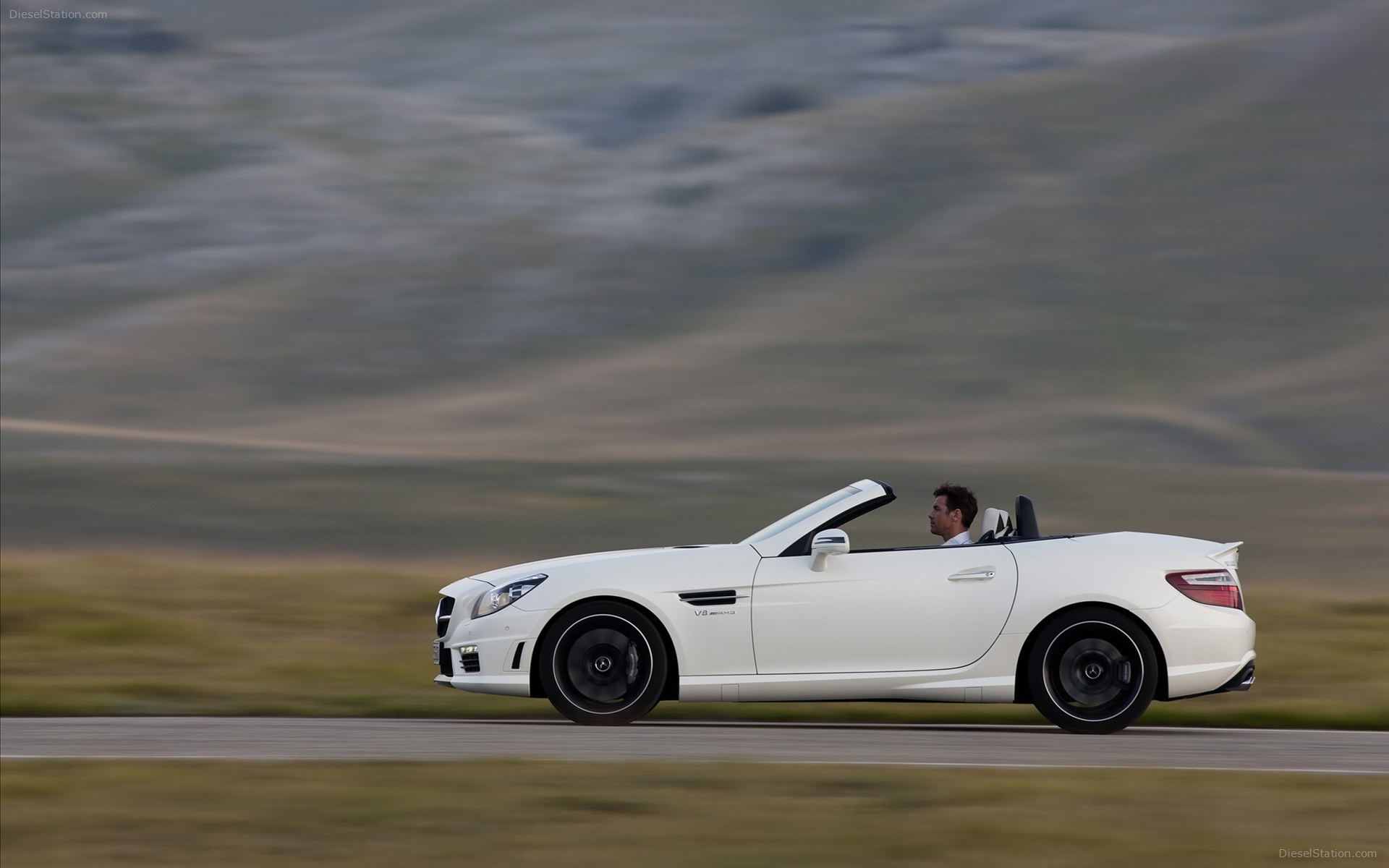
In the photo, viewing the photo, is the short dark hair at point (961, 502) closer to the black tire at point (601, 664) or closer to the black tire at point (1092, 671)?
the black tire at point (1092, 671)

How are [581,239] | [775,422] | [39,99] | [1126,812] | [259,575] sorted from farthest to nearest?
[39,99] < [581,239] < [775,422] < [259,575] < [1126,812]

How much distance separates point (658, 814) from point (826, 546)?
2538mm

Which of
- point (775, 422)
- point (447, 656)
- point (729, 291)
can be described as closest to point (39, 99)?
point (729, 291)

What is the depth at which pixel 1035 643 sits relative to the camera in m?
8.66

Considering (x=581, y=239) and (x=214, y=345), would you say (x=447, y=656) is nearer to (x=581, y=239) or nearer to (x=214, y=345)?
(x=214, y=345)

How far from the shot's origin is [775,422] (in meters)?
45.3

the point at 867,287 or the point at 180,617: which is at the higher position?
the point at 867,287

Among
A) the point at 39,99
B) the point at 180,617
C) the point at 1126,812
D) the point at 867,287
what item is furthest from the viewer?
the point at 39,99

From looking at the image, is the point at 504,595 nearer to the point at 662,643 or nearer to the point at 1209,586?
the point at 662,643

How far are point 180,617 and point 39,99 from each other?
282 ft

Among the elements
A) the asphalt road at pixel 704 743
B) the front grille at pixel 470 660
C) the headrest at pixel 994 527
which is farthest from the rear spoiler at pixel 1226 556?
the front grille at pixel 470 660

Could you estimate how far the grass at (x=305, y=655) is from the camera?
33.1 ft

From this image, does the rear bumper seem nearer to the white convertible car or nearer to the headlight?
the white convertible car

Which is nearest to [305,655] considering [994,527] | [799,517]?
[799,517]
